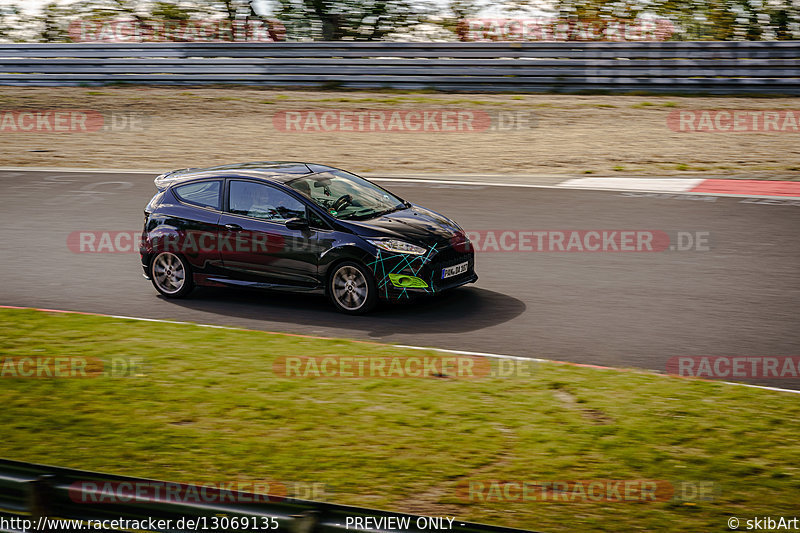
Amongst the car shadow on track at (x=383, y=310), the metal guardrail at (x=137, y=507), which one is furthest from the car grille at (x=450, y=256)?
the metal guardrail at (x=137, y=507)

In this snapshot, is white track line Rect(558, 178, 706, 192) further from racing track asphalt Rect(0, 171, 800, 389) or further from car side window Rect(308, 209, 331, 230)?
car side window Rect(308, 209, 331, 230)

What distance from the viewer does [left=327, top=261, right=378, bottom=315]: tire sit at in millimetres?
9734

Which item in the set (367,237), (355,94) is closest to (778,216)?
(367,237)

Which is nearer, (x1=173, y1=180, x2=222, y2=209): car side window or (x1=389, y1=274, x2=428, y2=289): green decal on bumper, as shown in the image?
(x1=389, y1=274, x2=428, y2=289): green decal on bumper

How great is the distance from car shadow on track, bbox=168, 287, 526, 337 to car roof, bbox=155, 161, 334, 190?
140cm

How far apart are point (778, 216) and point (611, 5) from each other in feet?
49.7

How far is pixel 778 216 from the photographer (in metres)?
14.2

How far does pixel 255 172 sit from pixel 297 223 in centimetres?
104

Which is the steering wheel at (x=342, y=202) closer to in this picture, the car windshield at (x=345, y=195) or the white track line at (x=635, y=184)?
the car windshield at (x=345, y=195)

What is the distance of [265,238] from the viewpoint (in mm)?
10195

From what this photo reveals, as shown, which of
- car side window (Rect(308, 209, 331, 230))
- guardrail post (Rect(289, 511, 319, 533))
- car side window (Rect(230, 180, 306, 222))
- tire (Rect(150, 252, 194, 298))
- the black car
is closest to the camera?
guardrail post (Rect(289, 511, 319, 533))

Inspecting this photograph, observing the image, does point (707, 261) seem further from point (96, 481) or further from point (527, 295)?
point (96, 481)

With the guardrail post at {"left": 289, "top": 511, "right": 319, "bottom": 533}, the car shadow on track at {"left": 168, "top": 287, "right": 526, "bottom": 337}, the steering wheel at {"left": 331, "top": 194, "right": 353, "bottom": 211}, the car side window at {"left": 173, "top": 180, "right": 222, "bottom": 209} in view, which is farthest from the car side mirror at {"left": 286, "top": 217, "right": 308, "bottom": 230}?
the guardrail post at {"left": 289, "top": 511, "right": 319, "bottom": 533}

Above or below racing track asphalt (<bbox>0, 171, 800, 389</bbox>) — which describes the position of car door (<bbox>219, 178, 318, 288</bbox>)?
above
